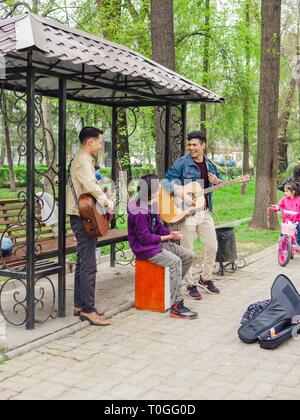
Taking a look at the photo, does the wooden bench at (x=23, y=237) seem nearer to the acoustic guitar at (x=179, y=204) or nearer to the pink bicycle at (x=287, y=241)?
the acoustic guitar at (x=179, y=204)

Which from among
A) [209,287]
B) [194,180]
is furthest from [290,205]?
[194,180]

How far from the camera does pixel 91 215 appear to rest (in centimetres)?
559

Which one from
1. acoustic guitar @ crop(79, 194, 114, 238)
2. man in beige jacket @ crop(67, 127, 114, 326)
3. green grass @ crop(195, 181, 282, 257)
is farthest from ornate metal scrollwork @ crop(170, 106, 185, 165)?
acoustic guitar @ crop(79, 194, 114, 238)

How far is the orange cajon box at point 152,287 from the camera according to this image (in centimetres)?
623

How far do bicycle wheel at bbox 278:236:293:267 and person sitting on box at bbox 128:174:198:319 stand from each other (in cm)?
336

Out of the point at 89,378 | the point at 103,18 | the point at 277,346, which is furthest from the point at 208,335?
the point at 103,18

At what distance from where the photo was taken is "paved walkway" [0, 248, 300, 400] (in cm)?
411

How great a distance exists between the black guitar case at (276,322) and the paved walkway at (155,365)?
9 centimetres

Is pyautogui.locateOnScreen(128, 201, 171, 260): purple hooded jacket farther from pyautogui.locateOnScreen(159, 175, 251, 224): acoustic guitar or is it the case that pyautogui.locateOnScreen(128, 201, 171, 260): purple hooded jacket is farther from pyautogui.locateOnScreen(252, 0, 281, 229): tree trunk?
pyautogui.locateOnScreen(252, 0, 281, 229): tree trunk

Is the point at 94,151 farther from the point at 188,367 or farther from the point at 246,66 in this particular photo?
the point at 246,66

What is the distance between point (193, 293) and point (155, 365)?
7.71 ft

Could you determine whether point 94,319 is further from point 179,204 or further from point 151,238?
point 179,204

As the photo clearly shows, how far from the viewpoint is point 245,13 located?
1872cm

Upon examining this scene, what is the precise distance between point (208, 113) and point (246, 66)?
5113 millimetres
